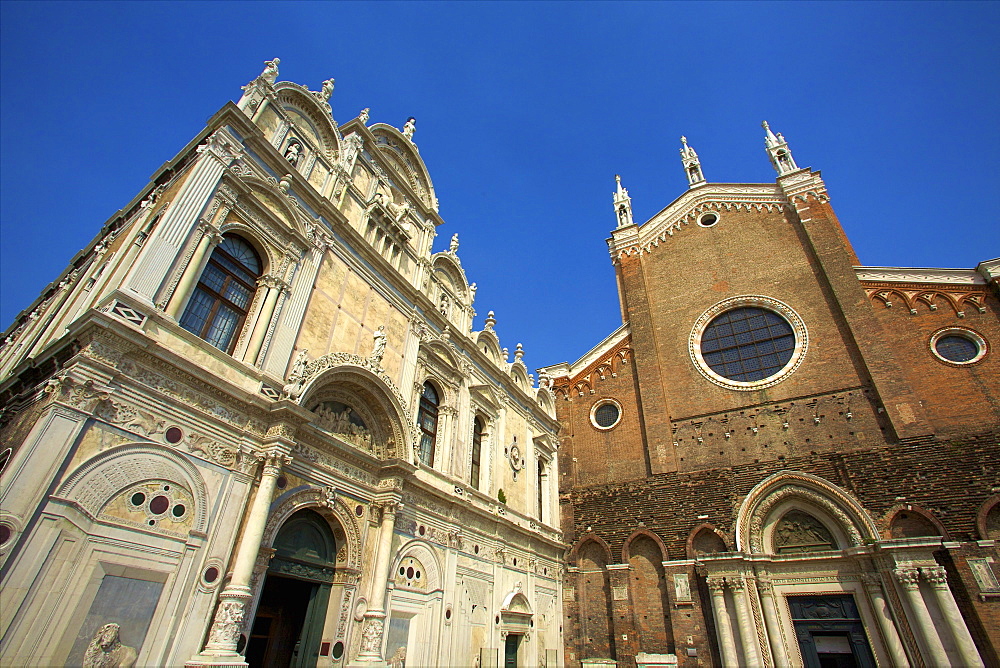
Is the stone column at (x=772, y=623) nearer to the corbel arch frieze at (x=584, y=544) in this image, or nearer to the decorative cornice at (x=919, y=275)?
the corbel arch frieze at (x=584, y=544)

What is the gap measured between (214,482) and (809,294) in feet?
58.6

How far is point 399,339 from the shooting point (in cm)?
1258

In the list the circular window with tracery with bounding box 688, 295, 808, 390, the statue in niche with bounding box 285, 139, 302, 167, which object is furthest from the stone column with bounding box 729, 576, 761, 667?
the statue in niche with bounding box 285, 139, 302, 167

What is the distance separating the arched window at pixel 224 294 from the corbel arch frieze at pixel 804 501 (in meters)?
13.6

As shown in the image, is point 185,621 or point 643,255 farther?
point 643,255

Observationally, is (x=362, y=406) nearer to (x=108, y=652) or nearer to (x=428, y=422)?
(x=428, y=422)

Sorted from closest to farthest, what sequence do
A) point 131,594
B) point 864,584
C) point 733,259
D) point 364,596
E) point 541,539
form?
point 131,594, point 364,596, point 864,584, point 541,539, point 733,259

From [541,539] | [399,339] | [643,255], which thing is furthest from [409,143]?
[541,539]

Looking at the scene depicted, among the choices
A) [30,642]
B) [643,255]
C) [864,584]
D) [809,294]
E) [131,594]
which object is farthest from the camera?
[643,255]

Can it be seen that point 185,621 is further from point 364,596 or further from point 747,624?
point 747,624

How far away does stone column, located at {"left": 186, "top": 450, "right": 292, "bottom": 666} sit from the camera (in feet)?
21.3

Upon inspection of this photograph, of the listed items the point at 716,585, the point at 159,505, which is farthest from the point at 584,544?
the point at 159,505

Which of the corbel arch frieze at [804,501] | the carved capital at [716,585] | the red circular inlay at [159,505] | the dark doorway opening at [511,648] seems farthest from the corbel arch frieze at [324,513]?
the corbel arch frieze at [804,501]

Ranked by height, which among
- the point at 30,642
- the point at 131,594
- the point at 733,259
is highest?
the point at 733,259
